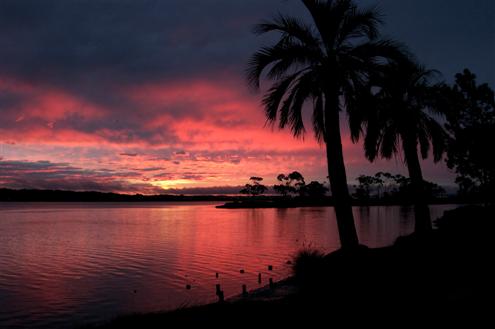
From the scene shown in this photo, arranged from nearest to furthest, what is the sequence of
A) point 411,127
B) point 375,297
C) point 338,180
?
point 375,297, point 338,180, point 411,127

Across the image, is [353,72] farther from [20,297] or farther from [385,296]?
[20,297]

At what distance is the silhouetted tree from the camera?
26391 millimetres

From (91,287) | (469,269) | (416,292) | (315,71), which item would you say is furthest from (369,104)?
(91,287)

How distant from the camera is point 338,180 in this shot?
18.4 m

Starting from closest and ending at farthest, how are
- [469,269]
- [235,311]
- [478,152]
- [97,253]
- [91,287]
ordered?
[235,311], [469,269], [91,287], [478,152], [97,253]

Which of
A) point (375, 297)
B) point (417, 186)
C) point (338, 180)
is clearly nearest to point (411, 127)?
point (417, 186)

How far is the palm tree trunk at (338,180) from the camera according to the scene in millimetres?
18234

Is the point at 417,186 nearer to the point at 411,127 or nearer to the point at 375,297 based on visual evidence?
the point at 411,127

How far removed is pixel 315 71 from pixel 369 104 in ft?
8.85

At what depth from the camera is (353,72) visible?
18.4 meters

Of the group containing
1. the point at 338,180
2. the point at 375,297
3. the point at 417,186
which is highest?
the point at 417,186

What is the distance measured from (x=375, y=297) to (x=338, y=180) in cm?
719

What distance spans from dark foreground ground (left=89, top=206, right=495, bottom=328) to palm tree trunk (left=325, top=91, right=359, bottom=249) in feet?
2.67

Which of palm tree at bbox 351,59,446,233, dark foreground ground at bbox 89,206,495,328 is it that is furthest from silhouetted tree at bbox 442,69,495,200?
dark foreground ground at bbox 89,206,495,328
